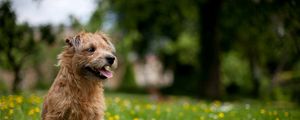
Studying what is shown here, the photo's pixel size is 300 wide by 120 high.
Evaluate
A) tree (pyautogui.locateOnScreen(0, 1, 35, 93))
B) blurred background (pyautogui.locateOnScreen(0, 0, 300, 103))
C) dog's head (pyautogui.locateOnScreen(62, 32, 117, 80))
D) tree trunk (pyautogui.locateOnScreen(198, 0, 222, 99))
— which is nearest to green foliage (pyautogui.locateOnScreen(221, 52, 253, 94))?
blurred background (pyautogui.locateOnScreen(0, 0, 300, 103))

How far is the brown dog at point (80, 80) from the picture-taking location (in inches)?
273

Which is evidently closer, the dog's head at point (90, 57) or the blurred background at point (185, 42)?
the dog's head at point (90, 57)

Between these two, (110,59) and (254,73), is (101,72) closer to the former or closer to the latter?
(110,59)

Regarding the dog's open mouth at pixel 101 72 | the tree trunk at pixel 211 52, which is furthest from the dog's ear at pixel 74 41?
the tree trunk at pixel 211 52

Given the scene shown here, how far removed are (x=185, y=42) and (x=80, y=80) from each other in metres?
23.6

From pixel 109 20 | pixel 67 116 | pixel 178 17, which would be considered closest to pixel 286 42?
pixel 67 116

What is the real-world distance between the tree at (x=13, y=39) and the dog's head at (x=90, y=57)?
235 inches

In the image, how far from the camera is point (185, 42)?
99.9 ft

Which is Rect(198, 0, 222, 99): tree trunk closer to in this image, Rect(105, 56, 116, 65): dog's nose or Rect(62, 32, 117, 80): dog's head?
Rect(62, 32, 117, 80): dog's head

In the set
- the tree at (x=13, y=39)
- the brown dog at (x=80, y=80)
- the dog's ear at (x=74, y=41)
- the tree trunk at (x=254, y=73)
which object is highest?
the tree trunk at (x=254, y=73)

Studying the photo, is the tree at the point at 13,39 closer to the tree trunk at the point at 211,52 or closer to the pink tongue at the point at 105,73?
the pink tongue at the point at 105,73

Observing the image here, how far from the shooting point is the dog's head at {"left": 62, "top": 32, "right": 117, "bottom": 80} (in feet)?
22.7

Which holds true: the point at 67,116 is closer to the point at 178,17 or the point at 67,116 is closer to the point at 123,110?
the point at 123,110

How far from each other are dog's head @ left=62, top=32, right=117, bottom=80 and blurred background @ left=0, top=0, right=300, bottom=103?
3.68 meters
